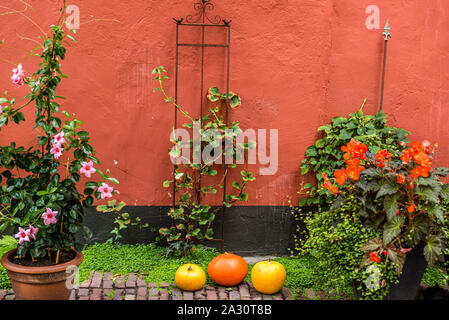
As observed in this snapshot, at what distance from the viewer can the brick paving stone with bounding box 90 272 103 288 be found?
392 centimetres

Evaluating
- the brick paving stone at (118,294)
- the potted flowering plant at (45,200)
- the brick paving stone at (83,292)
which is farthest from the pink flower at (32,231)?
the brick paving stone at (118,294)

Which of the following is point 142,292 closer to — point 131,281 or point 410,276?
point 131,281

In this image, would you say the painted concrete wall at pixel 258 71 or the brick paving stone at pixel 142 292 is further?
the painted concrete wall at pixel 258 71

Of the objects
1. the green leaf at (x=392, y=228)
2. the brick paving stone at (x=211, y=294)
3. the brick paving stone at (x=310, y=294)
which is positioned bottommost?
the brick paving stone at (x=211, y=294)

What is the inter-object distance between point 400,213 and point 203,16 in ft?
8.53

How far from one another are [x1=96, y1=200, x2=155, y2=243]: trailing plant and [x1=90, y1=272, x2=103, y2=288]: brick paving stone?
1.69ft

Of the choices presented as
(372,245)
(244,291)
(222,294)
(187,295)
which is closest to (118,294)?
(187,295)

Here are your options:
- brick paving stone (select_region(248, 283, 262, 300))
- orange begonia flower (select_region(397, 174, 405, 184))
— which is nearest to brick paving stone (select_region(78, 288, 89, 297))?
brick paving stone (select_region(248, 283, 262, 300))

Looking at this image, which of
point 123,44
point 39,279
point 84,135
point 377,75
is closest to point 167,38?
point 123,44

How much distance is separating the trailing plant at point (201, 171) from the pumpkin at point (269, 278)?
79cm

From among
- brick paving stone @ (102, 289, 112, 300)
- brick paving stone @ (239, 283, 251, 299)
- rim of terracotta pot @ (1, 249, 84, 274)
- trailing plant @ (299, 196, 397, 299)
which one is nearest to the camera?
rim of terracotta pot @ (1, 249, 84, 274)

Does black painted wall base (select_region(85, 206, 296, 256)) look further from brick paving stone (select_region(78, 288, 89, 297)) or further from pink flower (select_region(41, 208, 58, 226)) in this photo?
pink flower (select_region(41, 208, 58, 226))

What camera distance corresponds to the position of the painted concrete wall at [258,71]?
14.5 ft

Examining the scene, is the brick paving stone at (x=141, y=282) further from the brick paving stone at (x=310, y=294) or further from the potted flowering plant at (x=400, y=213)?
the potted flowering plant at (x=400, y=213)
